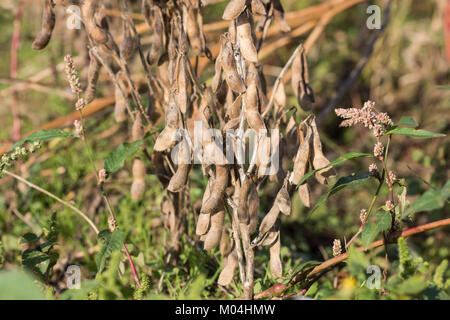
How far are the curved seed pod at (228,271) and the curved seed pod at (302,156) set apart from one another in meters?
0.26

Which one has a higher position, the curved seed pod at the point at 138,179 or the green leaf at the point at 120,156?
the green leaf at the point at 120,156

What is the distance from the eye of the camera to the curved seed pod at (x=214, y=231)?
120 cm

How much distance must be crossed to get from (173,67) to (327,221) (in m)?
1.20

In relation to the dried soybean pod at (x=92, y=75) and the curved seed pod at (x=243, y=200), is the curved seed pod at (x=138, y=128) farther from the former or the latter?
the curved seed pod at (x=243, y=200)

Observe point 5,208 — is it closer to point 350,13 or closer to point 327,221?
point 327,221

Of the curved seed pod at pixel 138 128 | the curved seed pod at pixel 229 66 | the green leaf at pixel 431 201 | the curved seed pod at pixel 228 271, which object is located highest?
the curved seed pod at pixel 229 66

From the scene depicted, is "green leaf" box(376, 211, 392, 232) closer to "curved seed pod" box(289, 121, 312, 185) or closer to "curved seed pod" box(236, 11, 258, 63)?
"curved seed pod" box(289, 121, 312, 185)

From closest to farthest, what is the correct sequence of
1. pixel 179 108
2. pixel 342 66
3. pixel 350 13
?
pixel 179 108, pixel 342 66, pixel 350 13

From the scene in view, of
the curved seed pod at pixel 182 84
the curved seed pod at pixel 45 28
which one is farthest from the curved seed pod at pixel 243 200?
the curved seed pod at pixel 45 28

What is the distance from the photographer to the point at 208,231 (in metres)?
1.24

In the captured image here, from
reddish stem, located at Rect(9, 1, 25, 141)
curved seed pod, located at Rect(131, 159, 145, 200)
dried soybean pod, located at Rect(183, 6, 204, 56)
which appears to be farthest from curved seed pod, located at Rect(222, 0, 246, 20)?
reddish stem, located at Rect(9, 1, 25, 141)

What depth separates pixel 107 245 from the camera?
112 cm

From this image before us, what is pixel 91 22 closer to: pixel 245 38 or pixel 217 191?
pixel 245 38
